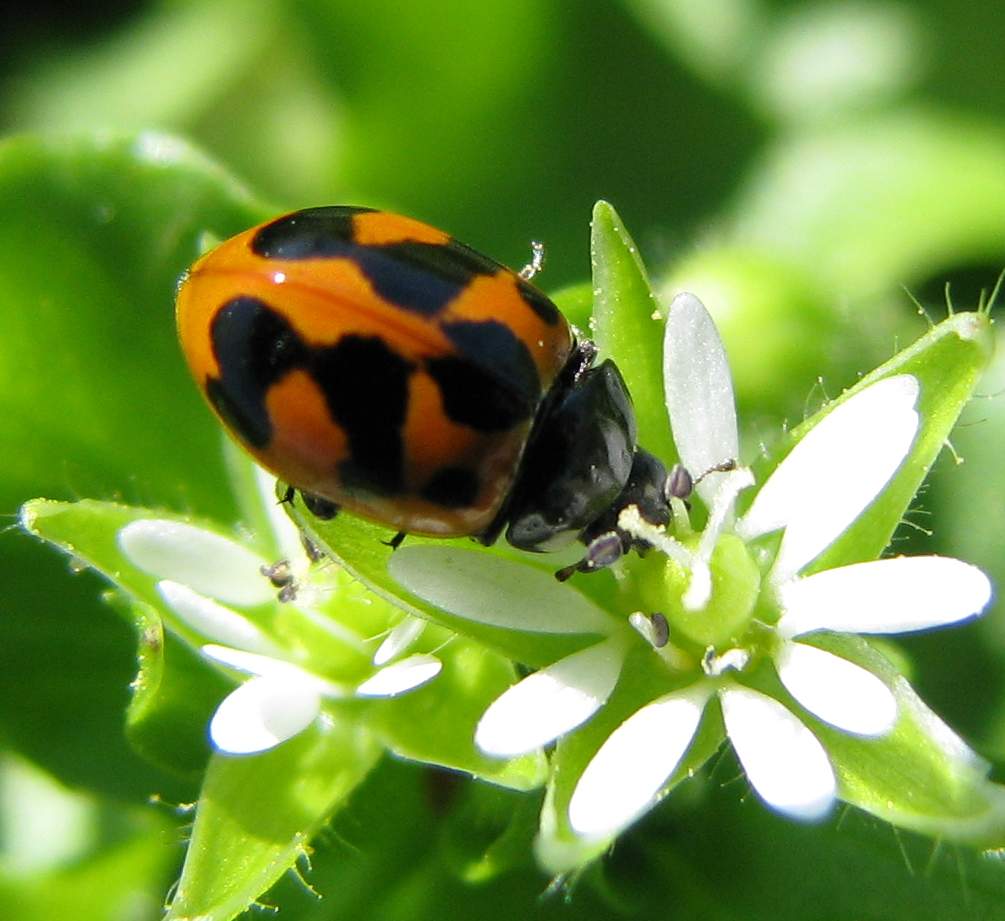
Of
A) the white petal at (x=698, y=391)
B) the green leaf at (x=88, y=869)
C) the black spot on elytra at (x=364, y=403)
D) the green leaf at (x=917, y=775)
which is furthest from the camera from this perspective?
the green leaf at (x=88, y=869)

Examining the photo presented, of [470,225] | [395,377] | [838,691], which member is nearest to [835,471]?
[838,691]

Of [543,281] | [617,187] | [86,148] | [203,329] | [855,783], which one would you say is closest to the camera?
[855,783]

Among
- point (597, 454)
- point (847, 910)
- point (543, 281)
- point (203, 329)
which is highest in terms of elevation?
point (203, 329)

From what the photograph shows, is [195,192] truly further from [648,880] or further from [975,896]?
[975,896]

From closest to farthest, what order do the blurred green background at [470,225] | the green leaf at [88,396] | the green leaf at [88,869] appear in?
the blurred green background at [470,225]
the green leaf at [88,396]
the green leaf at [88,869]

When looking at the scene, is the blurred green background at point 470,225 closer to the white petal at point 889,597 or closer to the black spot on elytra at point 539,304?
the black spot on elytra at point 539,304

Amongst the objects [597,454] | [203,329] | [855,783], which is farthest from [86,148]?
[855,783]

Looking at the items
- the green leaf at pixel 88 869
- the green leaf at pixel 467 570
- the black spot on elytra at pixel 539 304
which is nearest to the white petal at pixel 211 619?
the green leaf at pixel 467 570
